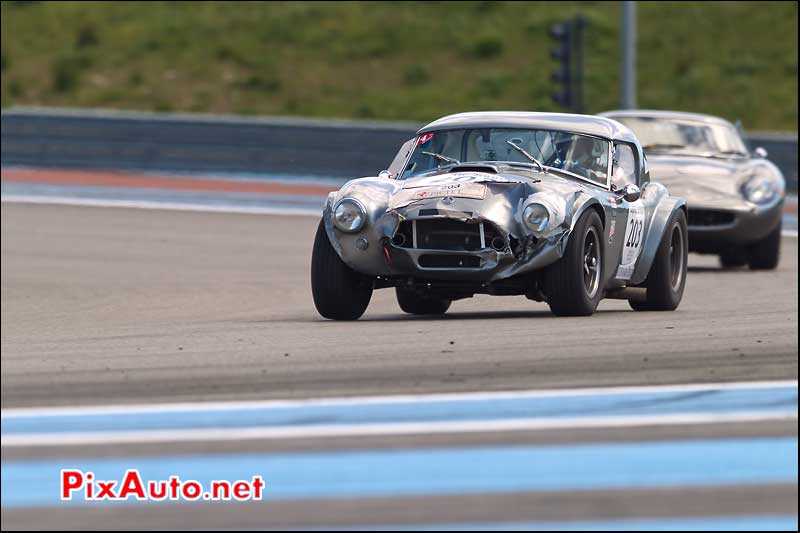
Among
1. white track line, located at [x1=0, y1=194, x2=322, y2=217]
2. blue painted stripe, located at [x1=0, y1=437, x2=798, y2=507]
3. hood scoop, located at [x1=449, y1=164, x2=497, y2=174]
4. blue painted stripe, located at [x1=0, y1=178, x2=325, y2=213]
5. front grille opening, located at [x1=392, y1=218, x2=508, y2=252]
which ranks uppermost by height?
blue painted stripe, located at [x1=0, y1=178, x2=325, y2=213]

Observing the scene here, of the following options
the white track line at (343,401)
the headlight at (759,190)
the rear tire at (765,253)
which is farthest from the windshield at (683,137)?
the white track line at (343,401)

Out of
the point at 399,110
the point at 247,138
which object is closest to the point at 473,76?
the point at 399,110

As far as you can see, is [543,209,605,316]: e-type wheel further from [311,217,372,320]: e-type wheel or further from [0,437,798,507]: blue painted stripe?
[0,437,798,507]: blue painted stripe

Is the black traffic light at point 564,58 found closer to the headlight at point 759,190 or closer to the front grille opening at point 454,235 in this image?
the headlight at point 759,190

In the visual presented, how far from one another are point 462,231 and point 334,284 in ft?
2.88

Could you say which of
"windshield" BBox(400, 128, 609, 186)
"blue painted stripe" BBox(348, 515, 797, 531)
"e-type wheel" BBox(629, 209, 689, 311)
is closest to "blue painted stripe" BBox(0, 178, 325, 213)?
"e-type wheel" BBox(629, 209, 689, 311)

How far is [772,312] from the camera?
10.3 metres

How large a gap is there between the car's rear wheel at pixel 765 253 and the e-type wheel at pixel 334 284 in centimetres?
674

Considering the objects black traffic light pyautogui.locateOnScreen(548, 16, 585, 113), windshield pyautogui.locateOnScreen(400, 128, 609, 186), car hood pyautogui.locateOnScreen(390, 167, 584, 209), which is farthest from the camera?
black traffic light pyautogui.locateOnScreen(548, 16, 585, 113)

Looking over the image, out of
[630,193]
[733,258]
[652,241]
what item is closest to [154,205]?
[733,258]

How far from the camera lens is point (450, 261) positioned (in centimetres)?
880

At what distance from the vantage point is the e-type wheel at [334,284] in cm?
916

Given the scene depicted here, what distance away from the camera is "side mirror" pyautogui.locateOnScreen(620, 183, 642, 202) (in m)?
9.75

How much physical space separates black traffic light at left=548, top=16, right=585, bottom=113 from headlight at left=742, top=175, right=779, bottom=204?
737 centimetres
